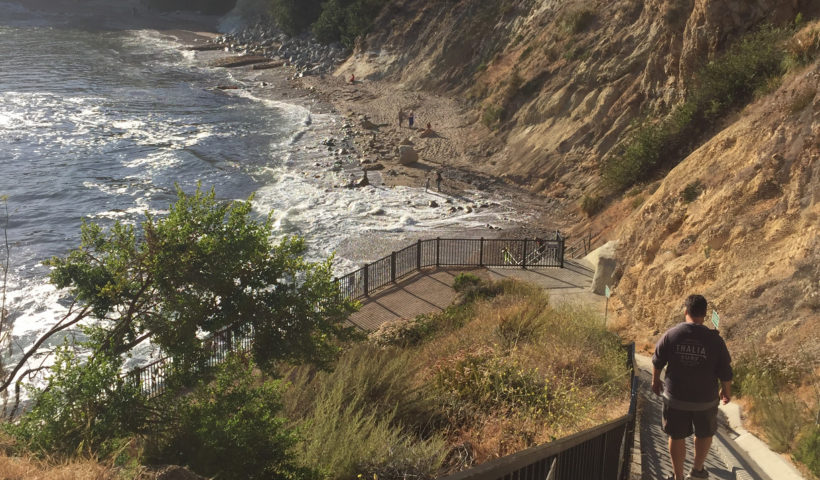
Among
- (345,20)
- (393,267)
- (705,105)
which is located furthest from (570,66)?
(345,20)

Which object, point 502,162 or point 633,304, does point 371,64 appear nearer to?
point 502,162

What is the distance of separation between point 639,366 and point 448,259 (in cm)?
1091

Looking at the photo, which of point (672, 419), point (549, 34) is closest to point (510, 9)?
point (549, 34)

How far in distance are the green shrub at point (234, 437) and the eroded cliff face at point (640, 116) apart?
21.3 ft

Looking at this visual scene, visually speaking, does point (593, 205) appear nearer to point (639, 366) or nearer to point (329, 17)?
point (639, 366)

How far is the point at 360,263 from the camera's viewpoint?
22.5 metres

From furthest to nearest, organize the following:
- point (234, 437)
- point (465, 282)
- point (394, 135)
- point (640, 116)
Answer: point (394, 135)
point (640, 116)
point (465, 282)
point (234, 437)

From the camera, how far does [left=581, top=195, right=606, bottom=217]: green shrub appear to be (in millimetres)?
24570

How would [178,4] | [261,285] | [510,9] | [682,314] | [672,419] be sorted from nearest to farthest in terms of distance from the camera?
1. [672,419]
2. [261,285]
3. [682,314]
4. [510,9]
5. [178,4]

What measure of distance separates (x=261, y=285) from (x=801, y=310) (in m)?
7.56

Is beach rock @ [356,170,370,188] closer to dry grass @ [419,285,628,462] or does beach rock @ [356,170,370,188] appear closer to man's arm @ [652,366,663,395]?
dry grass @ [419,285,628,462]

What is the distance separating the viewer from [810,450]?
6.41 m

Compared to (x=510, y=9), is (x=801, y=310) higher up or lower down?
lower down

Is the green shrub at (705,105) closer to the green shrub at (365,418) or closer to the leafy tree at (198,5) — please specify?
the green shrub at (365,418)
